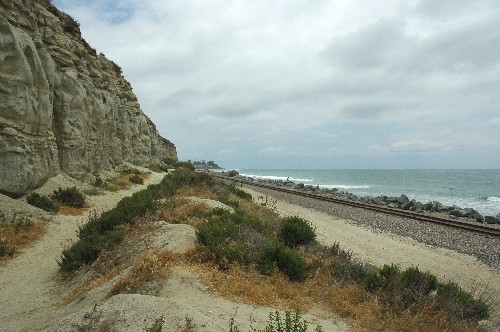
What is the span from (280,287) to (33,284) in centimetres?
586

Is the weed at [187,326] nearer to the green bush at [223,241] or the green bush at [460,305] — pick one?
the green bush at [223,241]

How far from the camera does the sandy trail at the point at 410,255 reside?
34.6ft

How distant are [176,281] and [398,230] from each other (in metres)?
14.2

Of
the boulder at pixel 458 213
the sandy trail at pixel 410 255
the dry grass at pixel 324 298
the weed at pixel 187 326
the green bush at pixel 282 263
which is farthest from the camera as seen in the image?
the boulder at pixel 458 213

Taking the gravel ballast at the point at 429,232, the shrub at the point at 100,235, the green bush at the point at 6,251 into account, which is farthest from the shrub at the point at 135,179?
the green bush at the point at 6,251

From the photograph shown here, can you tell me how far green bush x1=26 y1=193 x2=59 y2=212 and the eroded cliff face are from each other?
0.43m

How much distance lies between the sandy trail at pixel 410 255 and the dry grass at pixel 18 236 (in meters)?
9.92

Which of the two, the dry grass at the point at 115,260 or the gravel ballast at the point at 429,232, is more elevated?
the dry grass at the point at 115,260

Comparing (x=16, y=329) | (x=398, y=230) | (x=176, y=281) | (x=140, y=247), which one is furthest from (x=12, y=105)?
(x=398, y=230)

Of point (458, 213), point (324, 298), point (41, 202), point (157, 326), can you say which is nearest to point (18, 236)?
point (41, 202)

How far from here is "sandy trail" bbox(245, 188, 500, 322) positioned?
10.5 m

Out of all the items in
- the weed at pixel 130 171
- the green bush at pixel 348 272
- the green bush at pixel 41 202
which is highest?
the weed at pixel 130 171

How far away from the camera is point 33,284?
27.3 ft

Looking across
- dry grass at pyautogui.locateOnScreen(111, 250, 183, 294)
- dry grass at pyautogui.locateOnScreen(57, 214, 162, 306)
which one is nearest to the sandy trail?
dry grass at pyautogui.locateOnScreen(111, 250, 183, 294)
